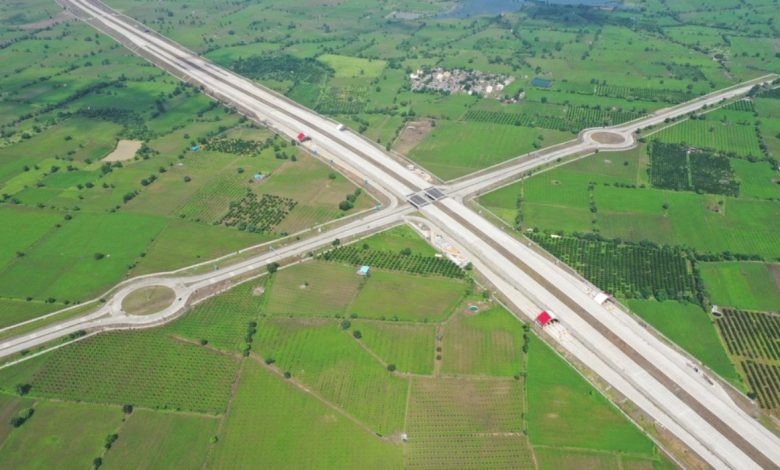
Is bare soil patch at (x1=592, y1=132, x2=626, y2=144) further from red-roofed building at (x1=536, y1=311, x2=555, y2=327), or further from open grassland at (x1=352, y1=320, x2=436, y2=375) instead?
open grassland at (x1=352, y1=320, x2=436, y2=375)

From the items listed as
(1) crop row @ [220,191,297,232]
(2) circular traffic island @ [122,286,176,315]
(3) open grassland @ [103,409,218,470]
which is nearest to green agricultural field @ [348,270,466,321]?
(1) crop row @ [220,191,297,232]

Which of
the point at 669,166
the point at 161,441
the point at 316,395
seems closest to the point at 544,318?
the point at 316,395

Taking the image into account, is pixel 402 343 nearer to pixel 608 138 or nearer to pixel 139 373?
pixel 139 373

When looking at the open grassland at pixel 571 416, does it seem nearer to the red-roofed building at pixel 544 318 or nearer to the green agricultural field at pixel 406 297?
the red-roofed building at pixel 544 318

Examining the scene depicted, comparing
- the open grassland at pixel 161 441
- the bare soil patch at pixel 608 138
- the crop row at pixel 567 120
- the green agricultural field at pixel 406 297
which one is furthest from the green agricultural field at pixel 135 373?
the bare soil patch at pixel 608 138

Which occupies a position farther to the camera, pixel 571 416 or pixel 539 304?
pixel 539 304

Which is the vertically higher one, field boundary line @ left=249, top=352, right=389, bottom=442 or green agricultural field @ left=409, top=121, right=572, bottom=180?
field boundary line @ left=249, top=352, right=389, bottom=442

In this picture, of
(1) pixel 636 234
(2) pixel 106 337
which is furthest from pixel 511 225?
(2) pixel 106 337
